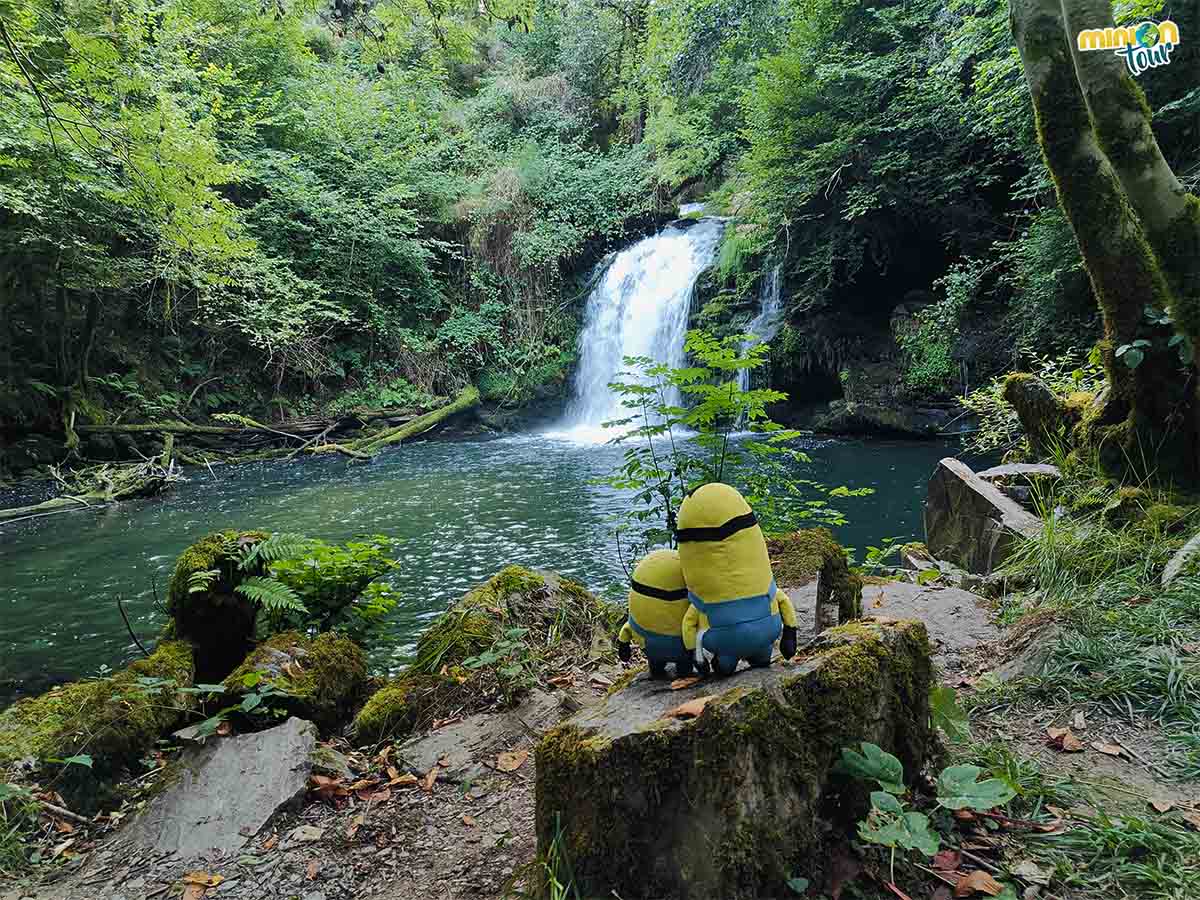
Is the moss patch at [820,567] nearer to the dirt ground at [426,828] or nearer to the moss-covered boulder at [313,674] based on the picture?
the dirt ground at [426,828]

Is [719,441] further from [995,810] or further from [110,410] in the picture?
[110,410]

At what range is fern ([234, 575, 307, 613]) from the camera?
3662 millimetres

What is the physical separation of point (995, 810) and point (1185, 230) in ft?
12.1

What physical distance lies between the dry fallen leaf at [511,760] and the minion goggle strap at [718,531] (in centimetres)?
148

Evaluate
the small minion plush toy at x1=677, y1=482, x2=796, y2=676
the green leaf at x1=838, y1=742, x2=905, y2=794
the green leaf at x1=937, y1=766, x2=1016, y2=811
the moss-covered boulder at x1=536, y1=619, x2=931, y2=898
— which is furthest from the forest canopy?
the green leaf at x1=937, y1=766, x2=1016, y2=811

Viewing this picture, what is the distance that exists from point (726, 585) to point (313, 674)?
2.64 meters

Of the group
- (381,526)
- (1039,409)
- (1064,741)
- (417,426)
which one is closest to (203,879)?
(1064,741)

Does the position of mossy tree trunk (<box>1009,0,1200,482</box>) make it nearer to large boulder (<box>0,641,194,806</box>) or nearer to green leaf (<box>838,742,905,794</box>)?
green leaf (<box>838,742,905,794</box>)

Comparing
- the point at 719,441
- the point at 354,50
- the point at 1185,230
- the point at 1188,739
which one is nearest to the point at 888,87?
the point at 1185,230

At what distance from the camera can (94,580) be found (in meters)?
7.11

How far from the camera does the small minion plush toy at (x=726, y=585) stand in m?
1.86

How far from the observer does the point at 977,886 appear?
1.60 m

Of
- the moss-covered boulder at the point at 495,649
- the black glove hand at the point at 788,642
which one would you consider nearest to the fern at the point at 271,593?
the moss-covered boulder at the point at 495,649

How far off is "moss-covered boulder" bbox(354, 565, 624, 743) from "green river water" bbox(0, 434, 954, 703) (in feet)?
4.69
